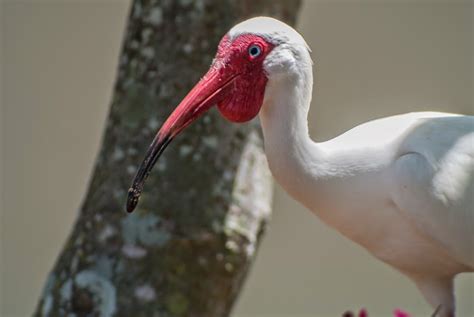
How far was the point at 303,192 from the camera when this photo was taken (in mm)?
3393

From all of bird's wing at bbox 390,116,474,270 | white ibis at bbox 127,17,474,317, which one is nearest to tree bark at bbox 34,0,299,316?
white ibis at bbox 127,17,474,317

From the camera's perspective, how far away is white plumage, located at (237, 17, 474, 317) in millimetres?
3314

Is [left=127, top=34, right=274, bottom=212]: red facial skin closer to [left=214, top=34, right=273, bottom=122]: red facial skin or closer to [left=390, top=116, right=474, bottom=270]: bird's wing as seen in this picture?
[left=214, top=34, right=273, bottom=122]: red facial skin

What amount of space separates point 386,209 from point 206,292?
131 centimetres

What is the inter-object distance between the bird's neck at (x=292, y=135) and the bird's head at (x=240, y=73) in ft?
0.12

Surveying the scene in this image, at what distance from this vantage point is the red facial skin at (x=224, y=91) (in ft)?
10.8

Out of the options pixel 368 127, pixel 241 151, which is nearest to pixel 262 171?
pixel 241 151

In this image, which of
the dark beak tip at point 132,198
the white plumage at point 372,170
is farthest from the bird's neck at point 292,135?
the dark beak tip at point 132,198

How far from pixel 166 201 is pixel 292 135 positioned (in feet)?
3.96

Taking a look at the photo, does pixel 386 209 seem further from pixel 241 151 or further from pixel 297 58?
pixel 241 151

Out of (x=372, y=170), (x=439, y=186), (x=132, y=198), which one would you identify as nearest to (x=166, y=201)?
(x=132, y=198)

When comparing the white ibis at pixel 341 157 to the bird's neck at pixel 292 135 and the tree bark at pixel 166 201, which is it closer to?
the bird's neck at pixel 292 135

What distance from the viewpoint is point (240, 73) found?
10.9 ft

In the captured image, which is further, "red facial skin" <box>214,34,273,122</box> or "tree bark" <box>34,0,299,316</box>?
"tree bark" <box>34,0,299,316</box>
